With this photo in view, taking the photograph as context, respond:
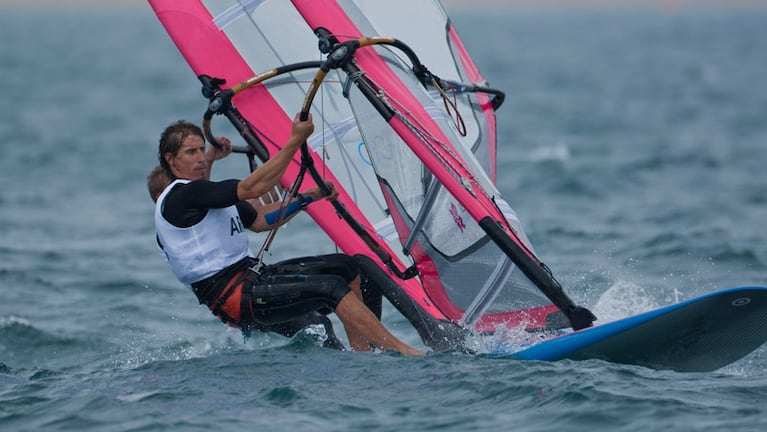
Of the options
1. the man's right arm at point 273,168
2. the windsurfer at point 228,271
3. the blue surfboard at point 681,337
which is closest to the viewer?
the man's right arm at point 273,168

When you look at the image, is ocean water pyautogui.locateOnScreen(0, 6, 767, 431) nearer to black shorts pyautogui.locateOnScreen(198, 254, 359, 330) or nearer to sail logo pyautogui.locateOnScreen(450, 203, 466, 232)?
black shorts pyautogui.locateOnScreen(198, 254, 359, 330)

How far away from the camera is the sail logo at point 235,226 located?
549cm

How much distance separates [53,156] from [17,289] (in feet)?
30.8

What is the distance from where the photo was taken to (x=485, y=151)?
7453mm

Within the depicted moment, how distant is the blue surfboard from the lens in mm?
5109

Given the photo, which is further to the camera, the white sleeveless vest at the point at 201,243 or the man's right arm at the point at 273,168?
the white sleeveless vest at the point at 201,243

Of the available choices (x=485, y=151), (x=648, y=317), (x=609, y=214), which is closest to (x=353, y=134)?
(x=485, y=151)

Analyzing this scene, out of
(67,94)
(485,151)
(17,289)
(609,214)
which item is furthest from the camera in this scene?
(67,94)

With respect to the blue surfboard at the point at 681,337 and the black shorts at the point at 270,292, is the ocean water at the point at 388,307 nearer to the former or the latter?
the blue surfboard at the point at 681,337

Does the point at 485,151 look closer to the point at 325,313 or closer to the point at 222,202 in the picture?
the point at 325,313

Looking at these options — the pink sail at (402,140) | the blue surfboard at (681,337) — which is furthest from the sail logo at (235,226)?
the blue surfboard at (681,337)

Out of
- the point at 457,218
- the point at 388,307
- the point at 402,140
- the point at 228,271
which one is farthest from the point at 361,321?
the point at 388,307

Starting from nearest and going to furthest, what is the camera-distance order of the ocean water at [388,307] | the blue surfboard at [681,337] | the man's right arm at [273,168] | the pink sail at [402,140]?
the ocean water at [388,307]
the man's right arm at [273,168]
the blue surfboard at [681,337]
the pink sail at [402,140]

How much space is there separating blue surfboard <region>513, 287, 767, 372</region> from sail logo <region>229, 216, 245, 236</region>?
1.56 metres
